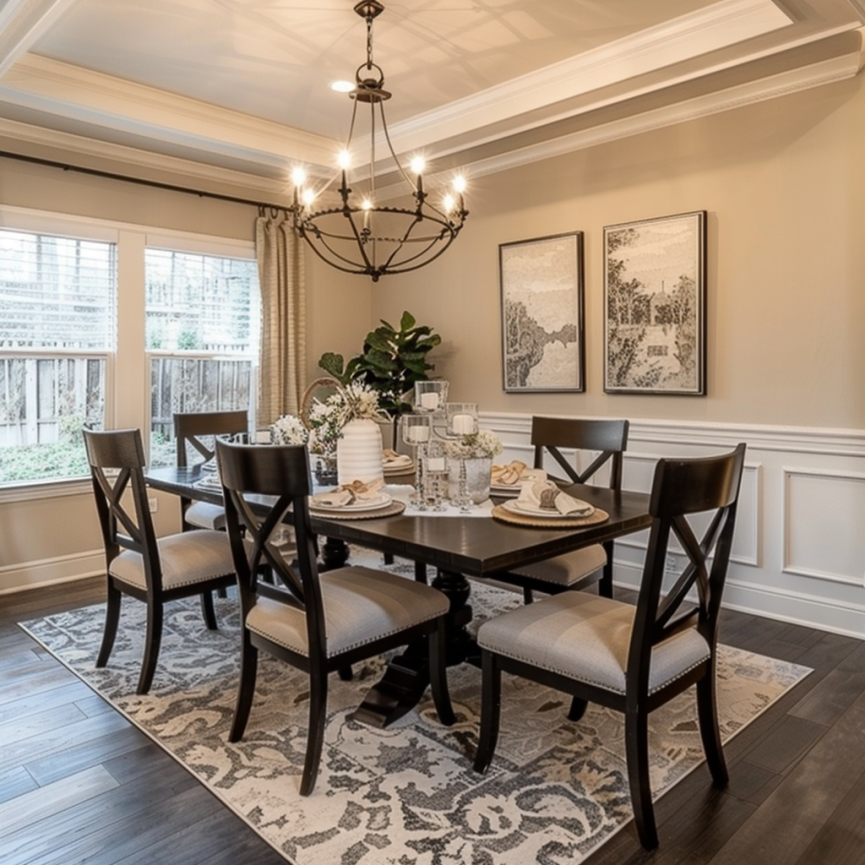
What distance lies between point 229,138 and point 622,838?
A: 403 cm

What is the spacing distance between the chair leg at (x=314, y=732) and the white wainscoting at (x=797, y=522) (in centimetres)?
248

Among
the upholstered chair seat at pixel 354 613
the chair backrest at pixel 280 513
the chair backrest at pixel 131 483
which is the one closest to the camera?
the chair backrest at pixel 280 513

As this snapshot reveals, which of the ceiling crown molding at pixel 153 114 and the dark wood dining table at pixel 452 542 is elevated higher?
the ceiling crown molding at pixel 153 114

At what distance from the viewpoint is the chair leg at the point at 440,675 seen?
7.68 ft

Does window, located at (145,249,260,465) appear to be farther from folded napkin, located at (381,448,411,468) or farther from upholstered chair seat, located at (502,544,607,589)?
Result: upholstered chair seat, located at (502,544,607,589)

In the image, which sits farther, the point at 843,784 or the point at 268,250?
the point at 268,250

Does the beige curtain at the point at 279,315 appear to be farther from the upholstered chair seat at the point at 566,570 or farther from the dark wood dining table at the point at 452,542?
the upholstered chair seat at the point at 566,570

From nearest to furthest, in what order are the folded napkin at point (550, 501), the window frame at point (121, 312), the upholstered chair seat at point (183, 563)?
the folded napkin at point (550, 501) → the upholstered chair seat at point (183, 563) → the window frame at point (121, 312)

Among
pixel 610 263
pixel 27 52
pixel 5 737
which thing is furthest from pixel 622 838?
pixel 27 52

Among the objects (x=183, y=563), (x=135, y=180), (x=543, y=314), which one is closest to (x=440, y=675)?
(x=183, y=563)

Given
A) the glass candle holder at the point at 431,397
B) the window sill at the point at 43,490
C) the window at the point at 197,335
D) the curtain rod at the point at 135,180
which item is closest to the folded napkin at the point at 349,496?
the glass candle holder at the point at 431,397

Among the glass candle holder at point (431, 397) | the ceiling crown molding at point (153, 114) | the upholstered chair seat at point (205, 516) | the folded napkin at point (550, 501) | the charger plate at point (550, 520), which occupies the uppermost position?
the ceiling crown molding at point (153, 114)

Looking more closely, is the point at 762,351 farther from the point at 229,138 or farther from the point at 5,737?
the point at 5,737

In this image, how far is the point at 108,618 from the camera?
113 inches
